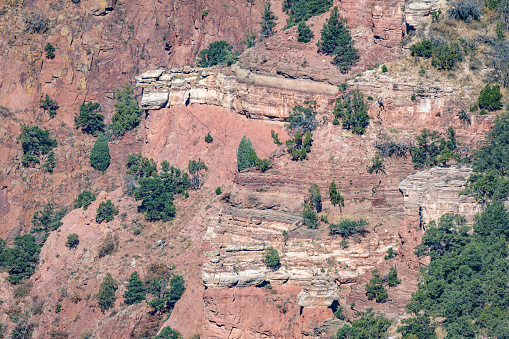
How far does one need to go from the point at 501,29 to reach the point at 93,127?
49.4 meters

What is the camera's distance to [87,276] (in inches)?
4400

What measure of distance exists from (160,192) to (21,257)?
1673 cm

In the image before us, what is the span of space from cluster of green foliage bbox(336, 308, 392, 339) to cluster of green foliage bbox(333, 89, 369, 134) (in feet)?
77.6

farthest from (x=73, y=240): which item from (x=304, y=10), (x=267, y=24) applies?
(x=304, y=10)

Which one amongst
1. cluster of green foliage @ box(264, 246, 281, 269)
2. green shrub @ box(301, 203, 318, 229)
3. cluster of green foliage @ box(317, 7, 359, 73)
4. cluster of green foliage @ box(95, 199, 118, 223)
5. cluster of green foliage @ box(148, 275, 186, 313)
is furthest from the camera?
cluster of green foliage @ box(95, 199, 118, 223)

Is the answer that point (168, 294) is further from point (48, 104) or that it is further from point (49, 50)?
point (49, 50)

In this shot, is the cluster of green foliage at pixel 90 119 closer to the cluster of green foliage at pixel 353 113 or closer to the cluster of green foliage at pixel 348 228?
the cluster of green foliage at pixel 353 113

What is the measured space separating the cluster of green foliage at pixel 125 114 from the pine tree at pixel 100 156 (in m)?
3.10

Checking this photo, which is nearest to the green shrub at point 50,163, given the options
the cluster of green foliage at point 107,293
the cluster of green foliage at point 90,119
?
the cluster of green foliage at point 90,119

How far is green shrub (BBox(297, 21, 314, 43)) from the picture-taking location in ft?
388

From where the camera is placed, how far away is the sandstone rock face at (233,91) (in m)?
114

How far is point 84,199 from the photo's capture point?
121 metres

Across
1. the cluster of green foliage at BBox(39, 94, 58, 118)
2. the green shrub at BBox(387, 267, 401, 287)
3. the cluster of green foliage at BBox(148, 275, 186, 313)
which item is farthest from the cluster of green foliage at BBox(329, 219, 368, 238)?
A: the cluster of green foliage at BBox(39, 94, 58, 118)

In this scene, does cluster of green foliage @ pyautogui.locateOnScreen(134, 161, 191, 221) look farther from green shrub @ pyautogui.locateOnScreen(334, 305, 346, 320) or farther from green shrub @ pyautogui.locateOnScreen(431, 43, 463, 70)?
green shrub @ pyautogui.locateOnScreen(431, 43, 463, 70)
